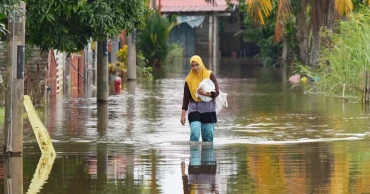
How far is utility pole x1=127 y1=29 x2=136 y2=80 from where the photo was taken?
1252 inches

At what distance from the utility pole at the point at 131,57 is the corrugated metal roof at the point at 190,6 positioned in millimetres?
19515

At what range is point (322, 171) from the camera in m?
12.0

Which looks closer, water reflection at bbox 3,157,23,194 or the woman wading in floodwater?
water reflection at bbox 3,157,23,194

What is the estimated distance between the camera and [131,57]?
32094mm

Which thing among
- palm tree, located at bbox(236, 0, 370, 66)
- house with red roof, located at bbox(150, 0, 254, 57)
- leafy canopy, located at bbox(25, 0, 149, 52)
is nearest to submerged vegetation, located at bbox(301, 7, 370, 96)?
palm tree, located at bbox(236, 0, 370, 66)

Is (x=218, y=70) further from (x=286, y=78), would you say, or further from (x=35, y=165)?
(x=35, y=165)

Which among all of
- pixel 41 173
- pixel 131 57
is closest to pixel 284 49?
pixel 131 57

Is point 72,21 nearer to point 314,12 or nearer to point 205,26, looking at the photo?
point 314,12

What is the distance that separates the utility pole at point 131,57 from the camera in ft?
104

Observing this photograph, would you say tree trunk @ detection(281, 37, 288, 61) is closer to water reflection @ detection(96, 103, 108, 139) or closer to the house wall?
the house wall

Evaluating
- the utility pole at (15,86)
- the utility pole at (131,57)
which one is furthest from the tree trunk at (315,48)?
the utility pole at (15,86)

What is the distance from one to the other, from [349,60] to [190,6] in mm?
29612

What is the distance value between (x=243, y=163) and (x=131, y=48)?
19.4m

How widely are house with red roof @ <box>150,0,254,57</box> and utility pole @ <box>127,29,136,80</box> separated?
584 inches
